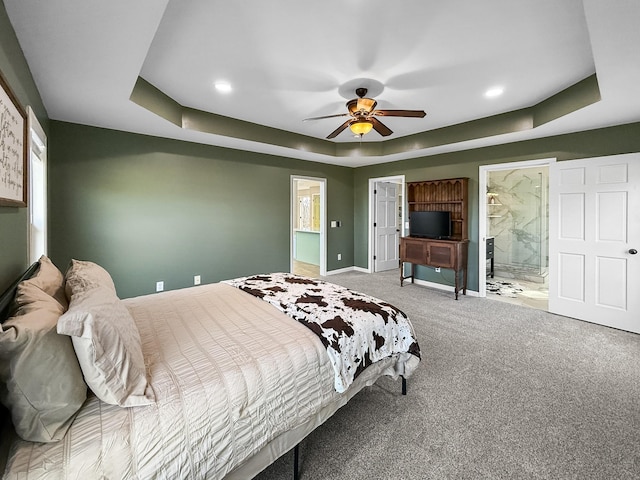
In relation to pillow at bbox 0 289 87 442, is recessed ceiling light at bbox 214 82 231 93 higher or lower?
higher

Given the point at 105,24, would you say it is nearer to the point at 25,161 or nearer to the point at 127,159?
the point at 25,161

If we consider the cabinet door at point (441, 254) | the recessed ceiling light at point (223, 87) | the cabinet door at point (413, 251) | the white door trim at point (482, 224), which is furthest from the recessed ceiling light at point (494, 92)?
the recessed ceiling light at point (223, 87)

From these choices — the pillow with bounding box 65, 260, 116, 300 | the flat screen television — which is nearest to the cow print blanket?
the pillow with bounding box 65, 260, 116, 300

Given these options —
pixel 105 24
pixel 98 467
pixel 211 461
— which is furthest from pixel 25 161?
pixel 211 461

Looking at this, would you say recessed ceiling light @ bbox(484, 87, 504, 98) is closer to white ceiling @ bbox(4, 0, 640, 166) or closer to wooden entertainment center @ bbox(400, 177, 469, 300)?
white ceiling @ bbox(4, 0, 640, 166)

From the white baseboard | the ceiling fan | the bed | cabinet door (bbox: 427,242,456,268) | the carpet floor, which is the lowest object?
the carpet floor

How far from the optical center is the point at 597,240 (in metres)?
3.43

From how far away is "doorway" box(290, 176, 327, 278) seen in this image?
5969mm

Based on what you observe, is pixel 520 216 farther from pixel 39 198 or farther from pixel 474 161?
pixel 39 198

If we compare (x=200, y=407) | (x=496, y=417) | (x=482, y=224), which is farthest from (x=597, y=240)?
(x=200, y=407)

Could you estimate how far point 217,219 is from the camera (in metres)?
4.47

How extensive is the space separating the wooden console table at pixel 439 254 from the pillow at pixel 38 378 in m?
4.47

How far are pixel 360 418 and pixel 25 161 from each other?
2.69 m

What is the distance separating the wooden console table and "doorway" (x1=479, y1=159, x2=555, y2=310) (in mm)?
1124
